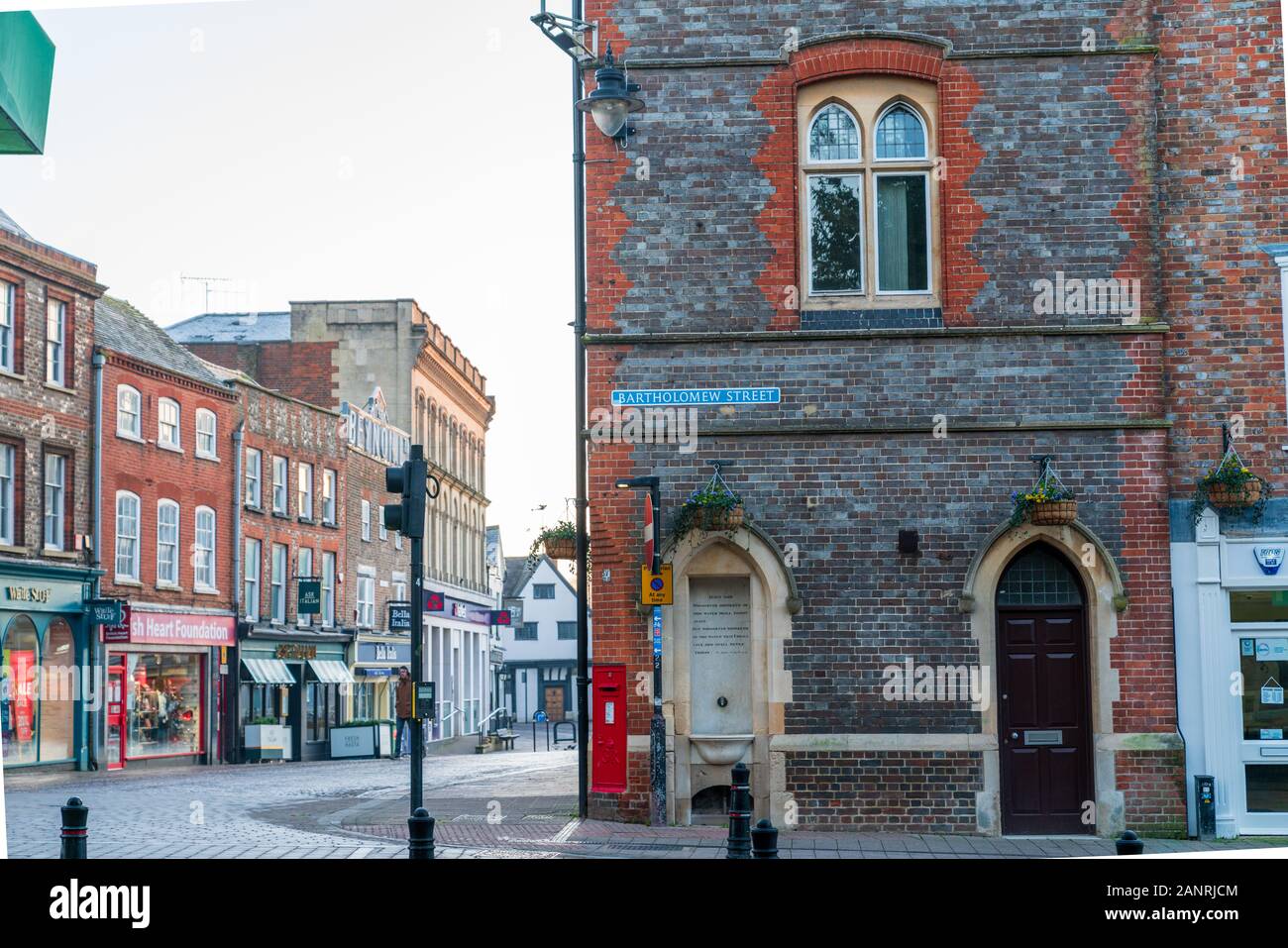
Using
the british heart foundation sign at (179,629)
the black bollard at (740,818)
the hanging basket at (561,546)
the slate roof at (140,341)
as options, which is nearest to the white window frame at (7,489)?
the slate roof at (140,341)

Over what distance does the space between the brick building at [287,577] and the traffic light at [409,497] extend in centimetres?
2745

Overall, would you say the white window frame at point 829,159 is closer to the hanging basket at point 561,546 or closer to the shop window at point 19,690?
the hanging basket at point 561,546

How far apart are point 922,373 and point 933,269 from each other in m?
1.17

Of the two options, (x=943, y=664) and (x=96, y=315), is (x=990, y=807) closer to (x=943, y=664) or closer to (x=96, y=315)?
(x=943, y=664)

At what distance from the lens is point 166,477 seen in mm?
37875

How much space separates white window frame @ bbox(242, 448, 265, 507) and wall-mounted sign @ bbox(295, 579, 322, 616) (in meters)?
3.33

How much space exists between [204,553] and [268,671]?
164 inches

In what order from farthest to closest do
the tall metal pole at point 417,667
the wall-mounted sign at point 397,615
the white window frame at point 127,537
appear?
the wall-mounted sign at point 397,615 → the white window frame at point 127,537 → the tall metal pole at point 417,667

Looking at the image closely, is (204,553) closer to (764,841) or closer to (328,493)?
(328,493)

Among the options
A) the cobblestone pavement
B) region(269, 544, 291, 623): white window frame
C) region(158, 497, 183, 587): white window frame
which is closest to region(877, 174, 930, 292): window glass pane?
the cobblestone pavement

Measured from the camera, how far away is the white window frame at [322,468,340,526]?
157 ft

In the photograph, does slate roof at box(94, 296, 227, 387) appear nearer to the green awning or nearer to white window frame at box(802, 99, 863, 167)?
white window frame at box(802, 99, 863, 167)

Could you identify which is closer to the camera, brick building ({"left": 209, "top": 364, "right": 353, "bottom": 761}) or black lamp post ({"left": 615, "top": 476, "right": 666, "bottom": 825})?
black lamp post ({"left": 615, "top": 476, "right": 666, "bottom": 825})

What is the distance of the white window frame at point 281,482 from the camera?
4422 cm
